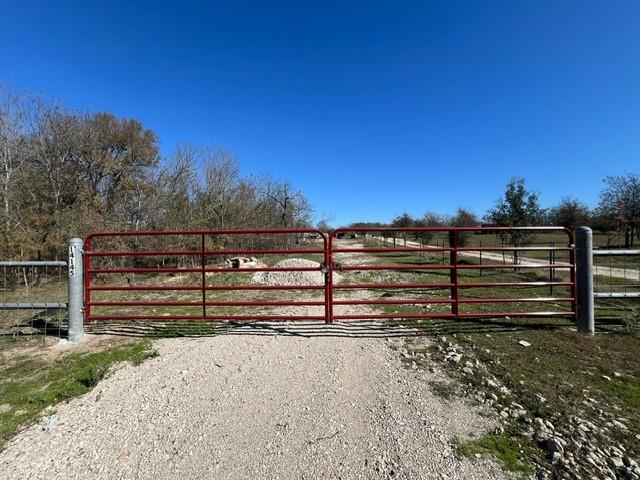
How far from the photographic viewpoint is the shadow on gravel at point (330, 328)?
4.91 meters

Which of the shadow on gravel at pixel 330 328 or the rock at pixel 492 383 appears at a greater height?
the shadow on gravel at pixel 330 328

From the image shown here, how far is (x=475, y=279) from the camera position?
11.5m

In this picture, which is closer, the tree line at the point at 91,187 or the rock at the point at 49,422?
the rock at the point at 49,422

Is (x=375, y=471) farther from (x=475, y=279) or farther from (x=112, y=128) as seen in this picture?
(x=112, y=128)

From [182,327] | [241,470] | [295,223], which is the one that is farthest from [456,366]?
[295,223]

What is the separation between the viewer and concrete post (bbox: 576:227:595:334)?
4824 millimetres

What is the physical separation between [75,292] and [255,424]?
3880 mm

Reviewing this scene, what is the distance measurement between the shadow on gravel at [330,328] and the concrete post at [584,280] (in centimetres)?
30

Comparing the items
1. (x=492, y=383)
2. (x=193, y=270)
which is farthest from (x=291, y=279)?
(x=492, y=383)

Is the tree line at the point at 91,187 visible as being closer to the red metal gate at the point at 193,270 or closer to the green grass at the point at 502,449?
the red metal gate at the point at 193,270

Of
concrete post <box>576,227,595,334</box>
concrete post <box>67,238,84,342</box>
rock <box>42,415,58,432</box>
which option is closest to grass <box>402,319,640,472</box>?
concrete post <box>576,227,595,334</box>

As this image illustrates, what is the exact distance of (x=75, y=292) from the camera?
4758 millimetres

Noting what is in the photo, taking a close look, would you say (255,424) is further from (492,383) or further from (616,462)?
(616,462)

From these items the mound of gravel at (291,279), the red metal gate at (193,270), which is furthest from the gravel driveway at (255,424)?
the mound of gravel at (291,279)
